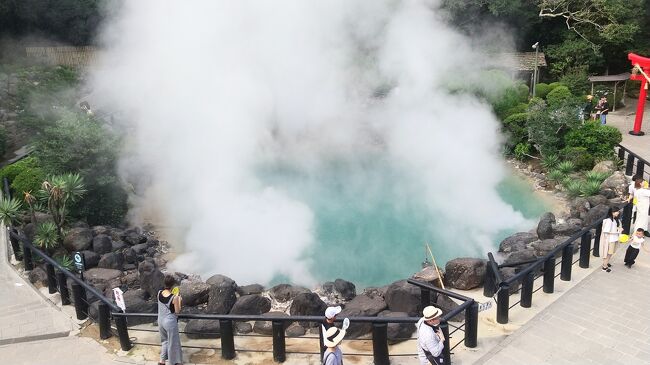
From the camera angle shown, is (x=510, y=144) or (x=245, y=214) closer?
(x=245, y=214)

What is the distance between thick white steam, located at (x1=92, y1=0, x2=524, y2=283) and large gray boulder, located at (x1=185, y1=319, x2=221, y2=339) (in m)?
2.29

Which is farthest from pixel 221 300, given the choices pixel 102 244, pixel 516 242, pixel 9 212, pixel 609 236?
pixel 609 236

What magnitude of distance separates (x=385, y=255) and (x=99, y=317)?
5384mm

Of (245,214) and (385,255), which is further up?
(245,214)

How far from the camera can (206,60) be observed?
1381cm

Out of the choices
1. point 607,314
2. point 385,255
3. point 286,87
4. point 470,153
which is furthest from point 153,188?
point 607,314

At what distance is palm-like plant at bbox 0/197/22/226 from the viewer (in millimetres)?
11055

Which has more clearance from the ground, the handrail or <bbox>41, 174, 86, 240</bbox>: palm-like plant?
<bbox>41, 174, 86, 240</bbox>: palm-like plant

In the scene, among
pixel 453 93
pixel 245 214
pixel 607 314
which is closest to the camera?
pixel 607 314

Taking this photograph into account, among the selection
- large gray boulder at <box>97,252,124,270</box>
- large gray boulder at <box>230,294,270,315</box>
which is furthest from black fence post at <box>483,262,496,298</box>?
large gray boulder at <box>97,252,124,270</box>

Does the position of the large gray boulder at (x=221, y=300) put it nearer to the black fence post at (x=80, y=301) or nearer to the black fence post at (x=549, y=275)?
the black fence post at (x=80, y=301)

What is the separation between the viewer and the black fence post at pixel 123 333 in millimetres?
7574

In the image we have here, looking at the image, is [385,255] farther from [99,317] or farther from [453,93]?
[453,93]

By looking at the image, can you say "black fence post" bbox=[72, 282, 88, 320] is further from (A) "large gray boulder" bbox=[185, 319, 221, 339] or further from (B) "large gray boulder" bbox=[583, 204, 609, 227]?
(B) "large gray boulder" bbox=[583, 204, 609, 227]
